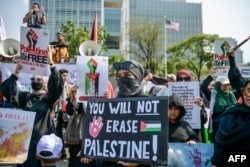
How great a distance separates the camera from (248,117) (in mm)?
2979

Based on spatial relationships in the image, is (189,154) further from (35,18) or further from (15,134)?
(35,18)

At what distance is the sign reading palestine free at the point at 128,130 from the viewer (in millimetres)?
2725

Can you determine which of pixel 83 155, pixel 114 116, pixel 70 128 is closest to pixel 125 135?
pixel 114 116

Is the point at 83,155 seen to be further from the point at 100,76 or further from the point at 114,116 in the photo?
the point at 100,76

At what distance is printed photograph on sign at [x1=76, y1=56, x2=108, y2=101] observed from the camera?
14.5 ft

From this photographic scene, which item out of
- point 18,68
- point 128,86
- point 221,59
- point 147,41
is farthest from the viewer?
point 147,41

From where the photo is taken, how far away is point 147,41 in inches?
1626

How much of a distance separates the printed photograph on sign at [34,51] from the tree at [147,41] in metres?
36.0

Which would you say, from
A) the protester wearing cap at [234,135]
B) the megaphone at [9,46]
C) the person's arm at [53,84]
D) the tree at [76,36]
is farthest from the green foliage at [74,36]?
the protester wearing cap at [234,135]

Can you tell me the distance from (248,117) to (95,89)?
2039mm

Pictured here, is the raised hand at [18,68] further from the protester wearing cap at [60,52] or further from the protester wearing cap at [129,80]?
the protester wearing cap at [60,52]

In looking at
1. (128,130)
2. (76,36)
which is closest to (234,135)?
(128,130)

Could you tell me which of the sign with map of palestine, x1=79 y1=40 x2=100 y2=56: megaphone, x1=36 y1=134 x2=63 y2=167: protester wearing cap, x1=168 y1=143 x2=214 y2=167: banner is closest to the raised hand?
the sign with map of palestine

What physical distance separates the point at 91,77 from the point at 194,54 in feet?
137
